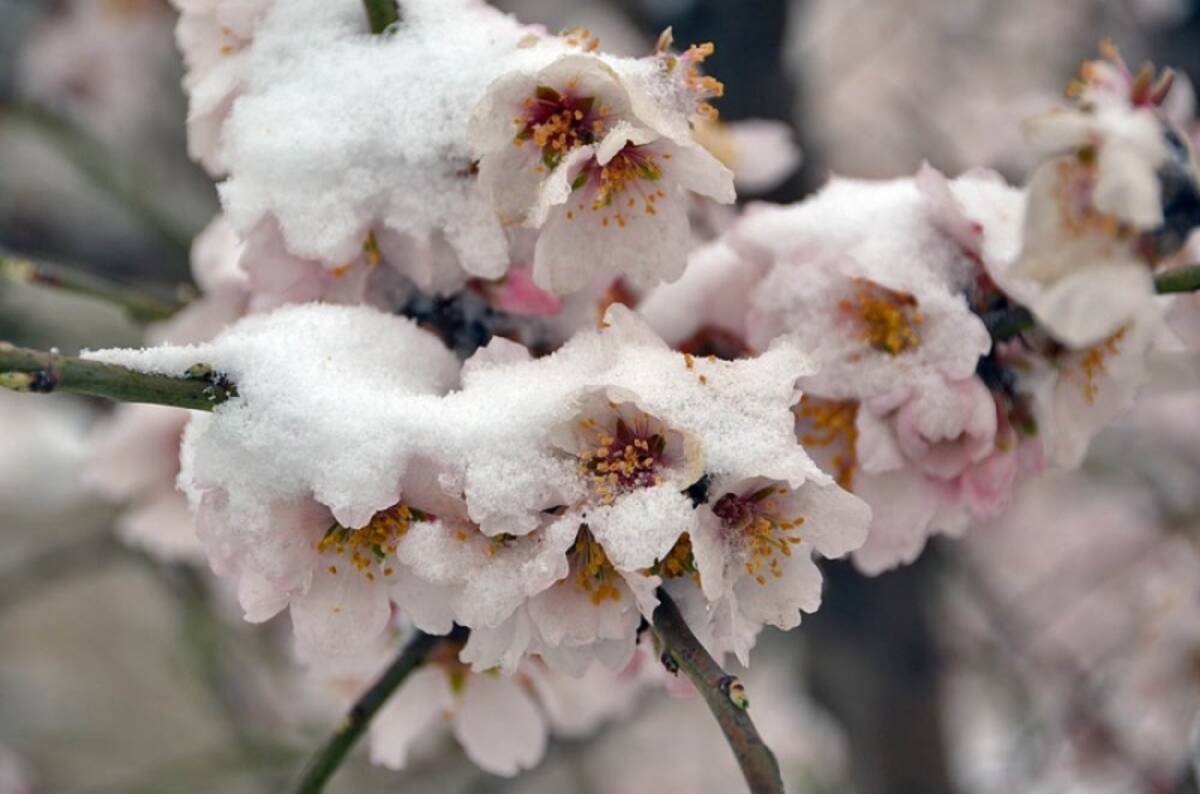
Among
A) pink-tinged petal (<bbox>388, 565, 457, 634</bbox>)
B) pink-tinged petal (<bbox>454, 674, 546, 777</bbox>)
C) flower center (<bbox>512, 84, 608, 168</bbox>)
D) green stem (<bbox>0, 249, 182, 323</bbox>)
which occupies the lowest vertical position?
pink-tinged petal (<bbox>454, 674, 546, 777</bbox>)

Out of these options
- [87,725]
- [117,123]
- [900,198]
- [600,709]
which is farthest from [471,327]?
[87,725]

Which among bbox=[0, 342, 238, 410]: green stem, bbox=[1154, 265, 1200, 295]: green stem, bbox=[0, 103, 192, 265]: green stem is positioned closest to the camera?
bbox=[0, 342, 238, 410]: green stem

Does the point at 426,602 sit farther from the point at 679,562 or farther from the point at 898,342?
the point at 898,342

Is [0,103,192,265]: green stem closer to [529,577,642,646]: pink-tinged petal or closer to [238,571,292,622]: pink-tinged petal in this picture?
[238,571,292,622]: pink-tinged petal

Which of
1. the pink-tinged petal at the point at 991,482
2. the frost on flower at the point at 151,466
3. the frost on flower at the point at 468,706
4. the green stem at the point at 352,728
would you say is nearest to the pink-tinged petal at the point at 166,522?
the frost on flower at the point at 151,466

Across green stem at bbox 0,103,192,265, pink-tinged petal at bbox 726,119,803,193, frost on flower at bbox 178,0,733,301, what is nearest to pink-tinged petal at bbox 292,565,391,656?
frost on flower at bbox 178,0,733,301

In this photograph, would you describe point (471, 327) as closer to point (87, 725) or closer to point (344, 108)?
point (344, 108)
